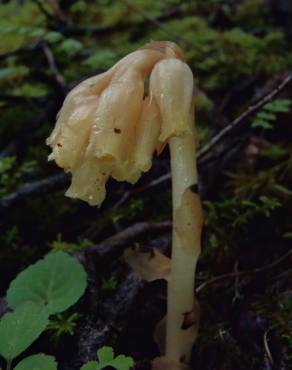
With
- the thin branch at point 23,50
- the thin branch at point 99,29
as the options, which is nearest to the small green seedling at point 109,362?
the thin branch at point 23,50

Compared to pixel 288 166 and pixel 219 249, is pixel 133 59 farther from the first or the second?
pixel 288 166

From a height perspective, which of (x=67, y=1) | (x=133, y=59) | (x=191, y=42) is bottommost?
(x=67, y=1)

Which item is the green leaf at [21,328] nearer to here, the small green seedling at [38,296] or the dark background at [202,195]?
the small green seedling at [38,296]

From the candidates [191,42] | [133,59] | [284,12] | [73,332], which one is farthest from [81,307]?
[284,12]

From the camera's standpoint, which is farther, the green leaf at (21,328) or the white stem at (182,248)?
the white stem at (182,248)

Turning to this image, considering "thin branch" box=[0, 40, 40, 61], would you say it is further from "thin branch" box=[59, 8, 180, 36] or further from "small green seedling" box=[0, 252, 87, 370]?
"small green seedling" box=[0, 252, 87, 370]
